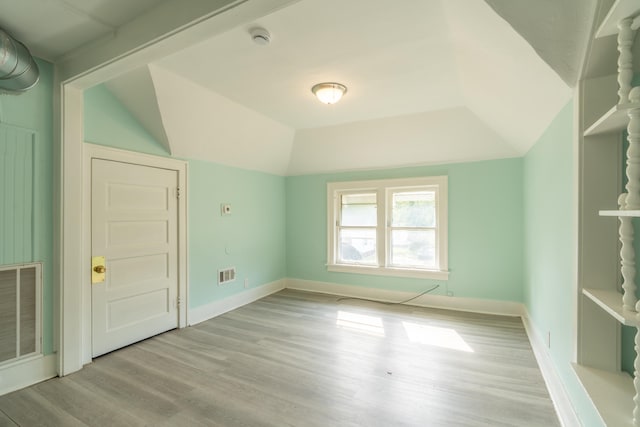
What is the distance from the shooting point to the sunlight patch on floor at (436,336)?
2889 millimetres

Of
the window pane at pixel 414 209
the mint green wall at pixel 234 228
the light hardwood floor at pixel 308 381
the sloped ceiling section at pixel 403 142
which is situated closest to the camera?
the light hardwood floor at pixel 308 381

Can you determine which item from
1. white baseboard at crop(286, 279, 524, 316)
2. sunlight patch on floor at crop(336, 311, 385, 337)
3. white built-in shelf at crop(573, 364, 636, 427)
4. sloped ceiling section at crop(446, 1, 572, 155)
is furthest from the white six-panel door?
white built-in shelf at crop(573, 364, 636, 427)

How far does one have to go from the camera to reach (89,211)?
2.58m

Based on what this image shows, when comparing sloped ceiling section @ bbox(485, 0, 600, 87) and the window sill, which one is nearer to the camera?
sloped ceiling section @ bbox(485, 0, 600, 87)

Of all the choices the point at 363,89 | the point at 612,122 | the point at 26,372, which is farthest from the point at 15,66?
the point at 612,122

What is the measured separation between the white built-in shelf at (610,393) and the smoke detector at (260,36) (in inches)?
105

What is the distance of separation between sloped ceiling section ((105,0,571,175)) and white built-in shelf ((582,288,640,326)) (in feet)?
3.84

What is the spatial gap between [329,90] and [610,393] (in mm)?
2754

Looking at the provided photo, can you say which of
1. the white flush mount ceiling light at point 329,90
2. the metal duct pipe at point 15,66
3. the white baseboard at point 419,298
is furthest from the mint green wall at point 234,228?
the white flush mount ceiling light at point 329,90

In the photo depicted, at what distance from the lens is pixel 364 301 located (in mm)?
4418

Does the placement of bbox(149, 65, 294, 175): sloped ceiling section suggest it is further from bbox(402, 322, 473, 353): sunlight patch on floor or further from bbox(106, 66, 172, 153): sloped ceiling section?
bbox(402, 322, 473, 353): sunlight patch on floor

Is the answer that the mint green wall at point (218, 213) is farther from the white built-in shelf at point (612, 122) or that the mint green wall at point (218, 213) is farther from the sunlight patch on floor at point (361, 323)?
the white built-in shelf at point (612, 122)

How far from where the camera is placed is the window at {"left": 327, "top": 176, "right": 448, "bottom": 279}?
415 centimetres

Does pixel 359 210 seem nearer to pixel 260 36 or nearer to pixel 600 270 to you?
pixel 260 36
